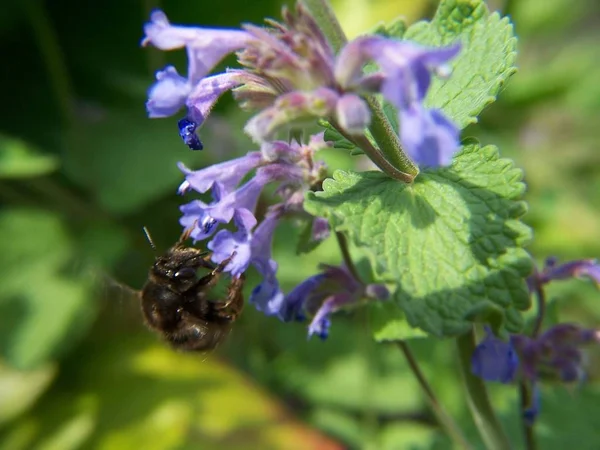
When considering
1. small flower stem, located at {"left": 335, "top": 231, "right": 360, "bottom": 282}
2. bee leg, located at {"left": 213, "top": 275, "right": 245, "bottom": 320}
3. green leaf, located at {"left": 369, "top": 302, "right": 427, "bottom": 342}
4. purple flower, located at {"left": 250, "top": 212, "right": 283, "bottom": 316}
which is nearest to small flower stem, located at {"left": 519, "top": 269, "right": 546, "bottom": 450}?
green leaf, located at {"left": 369, "top": 302, "right": 427, "bottom": 342}

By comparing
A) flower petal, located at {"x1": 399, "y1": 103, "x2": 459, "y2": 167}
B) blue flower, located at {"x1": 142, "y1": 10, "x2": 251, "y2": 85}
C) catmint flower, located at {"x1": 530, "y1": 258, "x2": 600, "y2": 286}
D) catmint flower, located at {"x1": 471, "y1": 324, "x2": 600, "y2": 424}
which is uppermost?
blue flower, located at {"x1": 142, "y1": 10, "x2": 251, "y2": 85}

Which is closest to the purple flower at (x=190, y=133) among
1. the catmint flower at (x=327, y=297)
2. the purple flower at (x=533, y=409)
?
the catmint flower at (x=327, y=297)

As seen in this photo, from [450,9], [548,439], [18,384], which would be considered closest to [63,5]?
[18,384]

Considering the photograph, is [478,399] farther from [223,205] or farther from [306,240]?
[223,205]

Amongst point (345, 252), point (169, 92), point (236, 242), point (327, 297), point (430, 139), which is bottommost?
point (327, 297)

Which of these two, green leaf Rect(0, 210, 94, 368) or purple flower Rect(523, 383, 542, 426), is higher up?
green leaf Rect(0, 210, 94, 368)

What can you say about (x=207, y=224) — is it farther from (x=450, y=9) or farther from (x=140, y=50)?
(x=140, y=50)

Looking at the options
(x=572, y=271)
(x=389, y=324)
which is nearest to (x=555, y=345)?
(x=572, y=271)

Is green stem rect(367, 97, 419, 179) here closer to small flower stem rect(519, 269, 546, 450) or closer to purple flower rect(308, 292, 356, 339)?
purple flower rect(308, 292, 356, 339)
